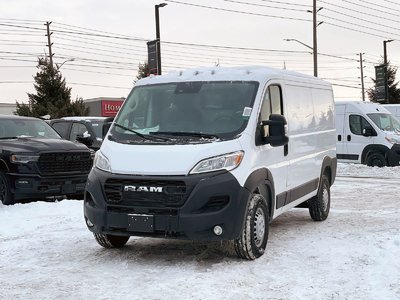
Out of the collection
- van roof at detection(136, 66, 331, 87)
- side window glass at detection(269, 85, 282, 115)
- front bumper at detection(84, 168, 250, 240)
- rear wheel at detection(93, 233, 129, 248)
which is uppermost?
van roof at detection(136, 66, 331, 87)

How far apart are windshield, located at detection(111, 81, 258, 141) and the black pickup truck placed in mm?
3809

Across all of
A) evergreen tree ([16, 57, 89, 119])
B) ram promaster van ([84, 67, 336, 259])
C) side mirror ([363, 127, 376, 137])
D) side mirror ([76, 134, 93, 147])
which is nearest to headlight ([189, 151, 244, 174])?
ram promaster van ([84, 67, 336, 259])

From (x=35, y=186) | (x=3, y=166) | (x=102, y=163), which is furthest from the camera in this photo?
(x=3, y=166)

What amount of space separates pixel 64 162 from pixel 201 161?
5337 mm

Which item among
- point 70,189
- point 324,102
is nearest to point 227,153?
point 324,102

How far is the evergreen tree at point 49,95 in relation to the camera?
4241cm

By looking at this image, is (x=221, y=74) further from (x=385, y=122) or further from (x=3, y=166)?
(x=385, y=122)

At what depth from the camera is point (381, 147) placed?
17.8m

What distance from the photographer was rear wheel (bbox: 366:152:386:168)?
1789 centimetres

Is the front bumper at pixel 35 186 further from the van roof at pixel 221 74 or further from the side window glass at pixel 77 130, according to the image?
the van roof at pixel 221 74

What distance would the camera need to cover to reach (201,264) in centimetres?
582

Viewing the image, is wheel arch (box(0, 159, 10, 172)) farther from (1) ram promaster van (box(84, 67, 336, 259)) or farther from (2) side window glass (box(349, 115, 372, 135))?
(2) side window glass (box(349, 115, 372, 135))

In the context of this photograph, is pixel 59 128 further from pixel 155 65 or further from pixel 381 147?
pixel 155 65

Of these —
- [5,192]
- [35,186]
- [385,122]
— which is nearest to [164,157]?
[35,186]
